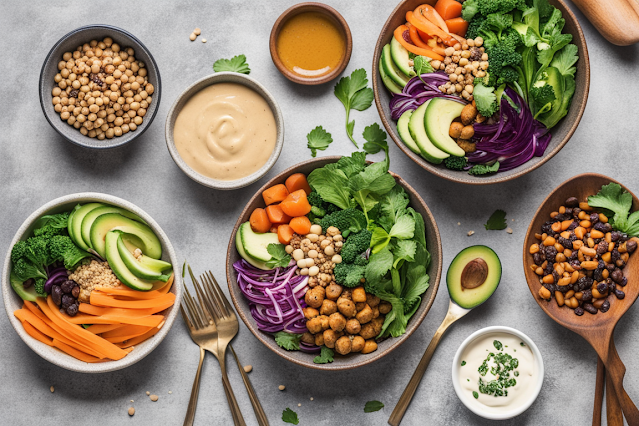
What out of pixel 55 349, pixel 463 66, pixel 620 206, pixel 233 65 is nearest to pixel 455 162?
pixel 463 66

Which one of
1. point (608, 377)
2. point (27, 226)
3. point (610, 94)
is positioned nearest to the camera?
point (27, 226)

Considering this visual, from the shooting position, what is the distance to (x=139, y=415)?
4.32 meters

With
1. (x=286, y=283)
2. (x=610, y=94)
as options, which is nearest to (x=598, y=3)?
(x=610, y=94)

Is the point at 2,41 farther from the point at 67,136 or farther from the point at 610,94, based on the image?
the point at 610,94

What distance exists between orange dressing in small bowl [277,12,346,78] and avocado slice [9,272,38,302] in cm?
249

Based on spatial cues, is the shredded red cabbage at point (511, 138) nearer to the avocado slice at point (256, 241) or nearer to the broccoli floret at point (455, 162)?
the broccoli floret at point (455, 162)

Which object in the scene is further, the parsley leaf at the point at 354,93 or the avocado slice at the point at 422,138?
the parsley leaf at the point at 354,93

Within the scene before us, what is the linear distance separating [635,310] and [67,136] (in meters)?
4.54

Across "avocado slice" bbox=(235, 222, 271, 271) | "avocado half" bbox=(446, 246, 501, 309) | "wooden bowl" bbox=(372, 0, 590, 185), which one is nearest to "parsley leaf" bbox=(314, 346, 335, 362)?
"avocado slice" bbox=(235, 222, 271, 271)

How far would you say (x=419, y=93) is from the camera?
3.99 m

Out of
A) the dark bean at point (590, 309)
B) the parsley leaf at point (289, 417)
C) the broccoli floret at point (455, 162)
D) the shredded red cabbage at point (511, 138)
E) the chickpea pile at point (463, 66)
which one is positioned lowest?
the parsley leaf at point (289, 417)

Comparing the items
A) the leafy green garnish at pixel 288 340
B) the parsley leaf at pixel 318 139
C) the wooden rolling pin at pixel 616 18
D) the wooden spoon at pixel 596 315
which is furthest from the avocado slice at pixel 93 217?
the wooden rolling pin at pixel 616 18

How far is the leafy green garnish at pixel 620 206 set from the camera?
12.8 ft

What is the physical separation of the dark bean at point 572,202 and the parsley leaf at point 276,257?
2093mm
